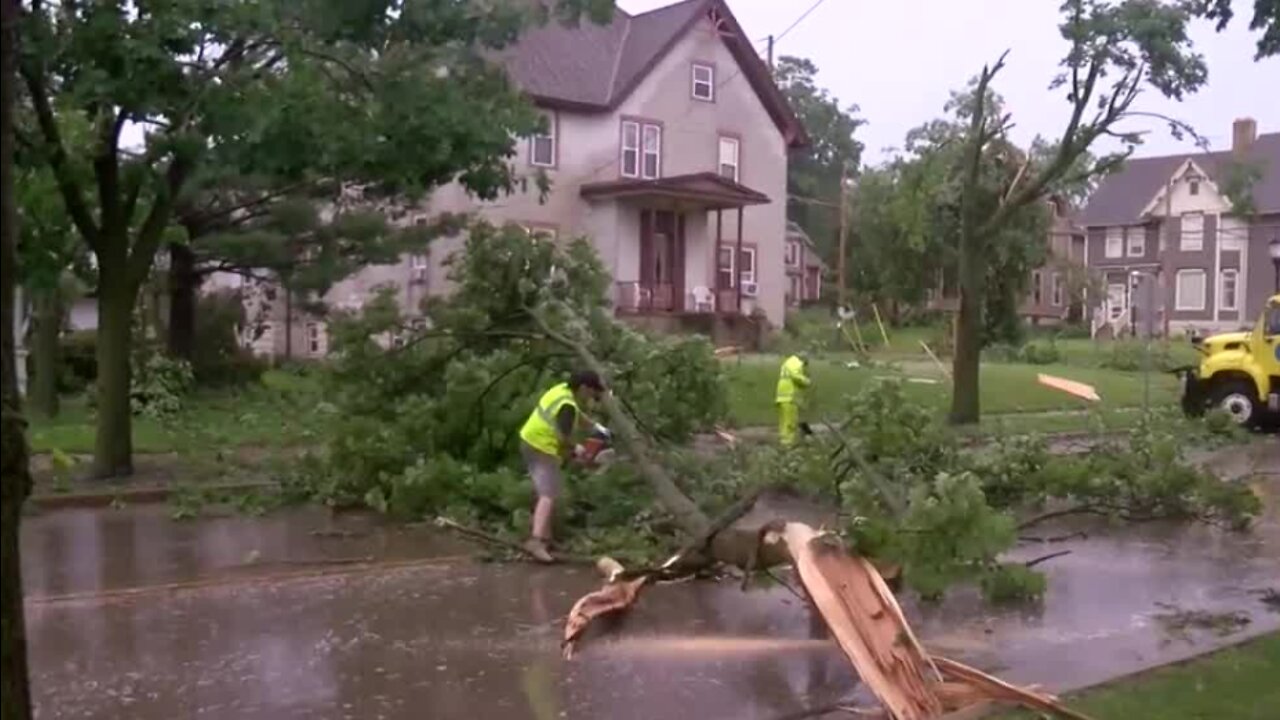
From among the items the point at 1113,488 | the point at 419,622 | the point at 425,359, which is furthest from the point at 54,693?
the point at 1113,488

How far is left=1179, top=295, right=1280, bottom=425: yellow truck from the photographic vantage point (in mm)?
26188

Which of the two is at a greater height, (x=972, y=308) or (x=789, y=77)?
(x=789, y=77)

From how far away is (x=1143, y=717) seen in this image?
7.30 m

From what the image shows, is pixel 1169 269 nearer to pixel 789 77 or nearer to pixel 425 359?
pixel 789 77

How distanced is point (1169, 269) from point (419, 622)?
6645 centimetres

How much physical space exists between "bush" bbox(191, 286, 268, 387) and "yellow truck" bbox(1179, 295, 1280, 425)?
55.1ft

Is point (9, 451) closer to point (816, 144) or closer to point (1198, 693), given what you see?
point (1198, 693)

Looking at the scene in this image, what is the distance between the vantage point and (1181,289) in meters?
71.9

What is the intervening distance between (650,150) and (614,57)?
265 cm

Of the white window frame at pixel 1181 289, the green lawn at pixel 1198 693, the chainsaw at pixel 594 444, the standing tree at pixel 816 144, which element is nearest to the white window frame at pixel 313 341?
the chainsaw at pixel 594 444

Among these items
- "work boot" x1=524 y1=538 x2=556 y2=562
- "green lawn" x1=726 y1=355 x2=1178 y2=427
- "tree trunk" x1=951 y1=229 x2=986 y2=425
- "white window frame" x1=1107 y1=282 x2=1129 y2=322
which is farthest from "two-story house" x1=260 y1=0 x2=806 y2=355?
"white window frame" x1=1107 y1=282 x2=1129 y2=322

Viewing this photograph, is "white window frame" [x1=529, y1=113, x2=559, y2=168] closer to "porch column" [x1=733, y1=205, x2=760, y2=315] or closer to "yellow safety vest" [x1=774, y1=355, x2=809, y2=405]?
"porch column" [x1=733, y1=205, x2=760, y2=315]

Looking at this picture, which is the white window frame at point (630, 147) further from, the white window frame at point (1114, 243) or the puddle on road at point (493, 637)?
the white window frame at point (1114, 243)

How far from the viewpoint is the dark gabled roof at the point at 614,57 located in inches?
1560
